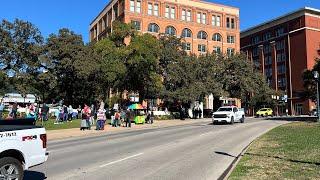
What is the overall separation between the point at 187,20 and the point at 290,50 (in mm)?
27028

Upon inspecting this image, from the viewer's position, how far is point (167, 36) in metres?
69.6

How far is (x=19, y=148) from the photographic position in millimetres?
9195

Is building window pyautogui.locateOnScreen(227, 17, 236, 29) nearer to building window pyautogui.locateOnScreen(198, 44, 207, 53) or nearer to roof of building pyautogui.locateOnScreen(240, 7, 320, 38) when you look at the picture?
building window pyautogui.locateOnScreen(198, 44, 207, 53)

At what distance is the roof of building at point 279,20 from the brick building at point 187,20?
39.4 feet

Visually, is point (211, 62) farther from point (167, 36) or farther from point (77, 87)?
point (77, 87)

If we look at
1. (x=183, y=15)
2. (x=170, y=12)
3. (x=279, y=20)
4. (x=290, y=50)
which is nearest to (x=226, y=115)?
(x=170, y=12)

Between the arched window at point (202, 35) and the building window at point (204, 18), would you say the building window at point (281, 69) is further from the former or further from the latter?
the building window at point (204, 18)

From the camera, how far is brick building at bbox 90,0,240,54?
94.6 m

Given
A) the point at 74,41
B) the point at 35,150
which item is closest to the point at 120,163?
the point at 35,150

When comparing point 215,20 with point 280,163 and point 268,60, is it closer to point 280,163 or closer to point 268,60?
point 268,60

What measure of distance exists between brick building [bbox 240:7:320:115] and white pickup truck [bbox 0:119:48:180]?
298 feet

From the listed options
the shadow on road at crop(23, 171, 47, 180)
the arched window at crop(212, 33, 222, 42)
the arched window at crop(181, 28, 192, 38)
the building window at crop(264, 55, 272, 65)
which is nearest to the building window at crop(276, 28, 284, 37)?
the building window at crop(264, 55, 272, 65)

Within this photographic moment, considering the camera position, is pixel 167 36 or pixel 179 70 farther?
pixel 167 36

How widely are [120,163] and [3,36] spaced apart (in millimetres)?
47440
